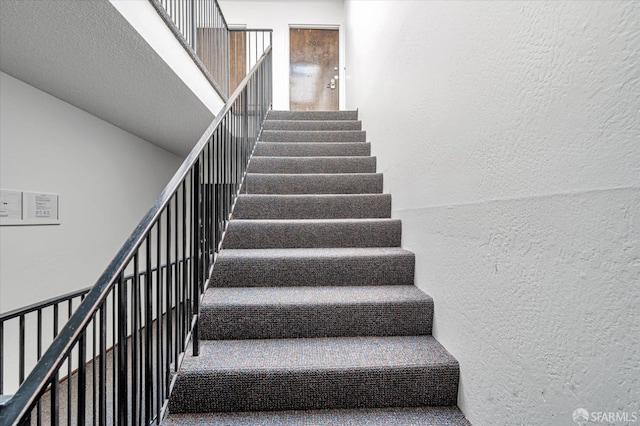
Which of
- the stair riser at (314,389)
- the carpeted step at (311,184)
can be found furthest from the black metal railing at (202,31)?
the stair riser at (314,389)

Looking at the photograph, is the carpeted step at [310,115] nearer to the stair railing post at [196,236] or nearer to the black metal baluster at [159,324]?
the stair railing post at [196,236]

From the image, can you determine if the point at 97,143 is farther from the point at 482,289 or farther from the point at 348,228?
the point at 482,289

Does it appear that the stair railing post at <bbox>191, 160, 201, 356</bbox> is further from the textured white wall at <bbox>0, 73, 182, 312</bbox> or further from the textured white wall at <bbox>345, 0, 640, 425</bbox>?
the textured white wall at <bbox>0, 73, 182, 312</bbox>

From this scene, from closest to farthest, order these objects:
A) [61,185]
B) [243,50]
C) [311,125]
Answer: [61,185] < [311,125] < [243,50]

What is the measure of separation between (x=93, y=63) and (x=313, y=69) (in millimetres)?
4494

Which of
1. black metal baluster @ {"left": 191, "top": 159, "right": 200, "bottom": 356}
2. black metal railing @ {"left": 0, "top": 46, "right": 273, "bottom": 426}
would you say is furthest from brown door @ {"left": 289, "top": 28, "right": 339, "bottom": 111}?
black metal baluster @ {"left": 191, "top": 159, "right": 200, "bottom": 356}

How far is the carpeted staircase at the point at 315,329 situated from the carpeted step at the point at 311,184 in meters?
0.23

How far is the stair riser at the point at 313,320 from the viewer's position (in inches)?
59.9

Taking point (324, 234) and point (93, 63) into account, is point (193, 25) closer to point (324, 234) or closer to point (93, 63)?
point (93, 63)

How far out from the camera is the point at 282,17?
5.92 metres

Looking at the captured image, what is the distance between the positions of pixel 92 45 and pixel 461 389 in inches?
95.8

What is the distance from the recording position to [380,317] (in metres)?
1.55

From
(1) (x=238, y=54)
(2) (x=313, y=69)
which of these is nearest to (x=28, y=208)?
(1) (x=238, y=54)

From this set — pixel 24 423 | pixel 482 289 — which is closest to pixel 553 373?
pixel 482 289
